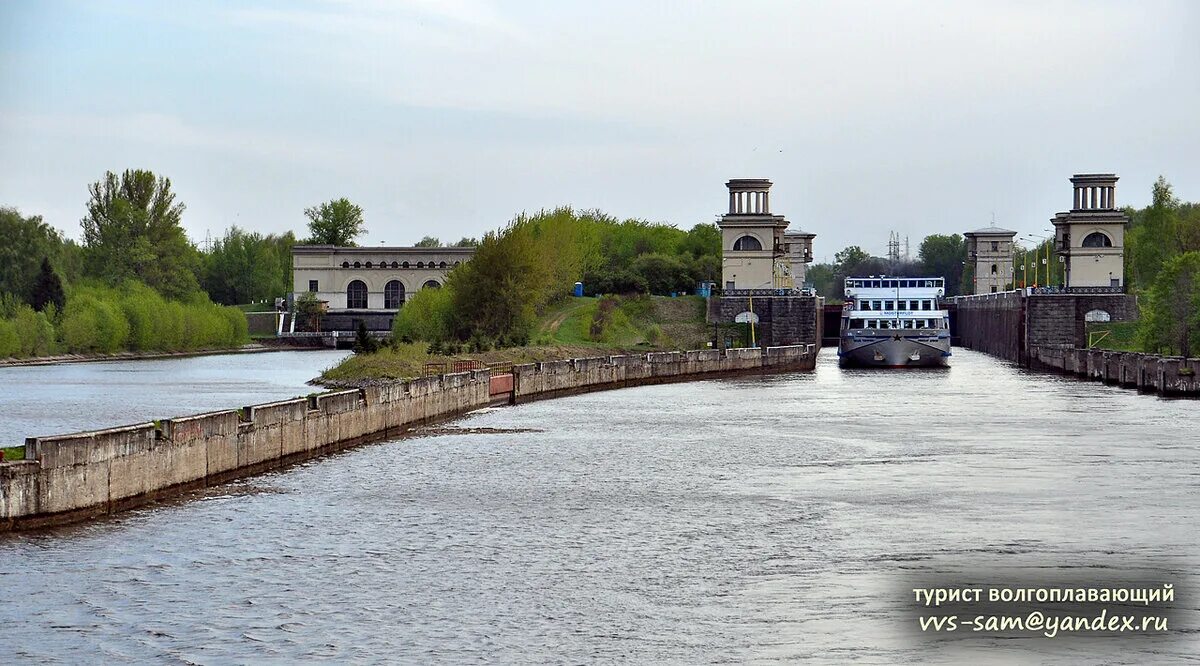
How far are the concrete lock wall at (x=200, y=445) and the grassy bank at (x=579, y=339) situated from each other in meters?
10.6

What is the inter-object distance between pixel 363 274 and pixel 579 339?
63081 millimetres

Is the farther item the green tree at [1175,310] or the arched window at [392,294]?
the arched window at [392,294]

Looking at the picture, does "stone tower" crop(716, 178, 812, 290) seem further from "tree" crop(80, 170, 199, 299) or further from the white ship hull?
"tree" crop(80, 170, 199, 299)

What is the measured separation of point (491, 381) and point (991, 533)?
138 feet

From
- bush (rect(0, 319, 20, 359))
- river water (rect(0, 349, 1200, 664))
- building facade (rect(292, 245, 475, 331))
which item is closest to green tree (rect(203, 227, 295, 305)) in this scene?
building facade (rect(292, 245, 475, 331))

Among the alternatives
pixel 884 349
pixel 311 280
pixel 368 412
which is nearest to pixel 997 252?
pixel 311 280

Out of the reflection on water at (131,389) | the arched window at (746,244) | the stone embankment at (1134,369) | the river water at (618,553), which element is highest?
the arched window at (746,244)

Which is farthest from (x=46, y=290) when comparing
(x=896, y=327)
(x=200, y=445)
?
(x=200, y=445)

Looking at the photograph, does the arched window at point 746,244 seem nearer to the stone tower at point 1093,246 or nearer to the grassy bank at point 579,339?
the grassy bank at point 579,339

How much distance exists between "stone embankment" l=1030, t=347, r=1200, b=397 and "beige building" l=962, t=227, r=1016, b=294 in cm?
9306

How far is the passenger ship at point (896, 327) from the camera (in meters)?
106

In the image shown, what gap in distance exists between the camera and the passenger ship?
10644 cm

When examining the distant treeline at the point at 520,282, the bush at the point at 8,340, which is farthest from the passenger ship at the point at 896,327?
the bush at the point at 8,340

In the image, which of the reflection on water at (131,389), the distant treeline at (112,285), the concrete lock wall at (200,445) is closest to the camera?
the concrete lock wall at (200,445)
